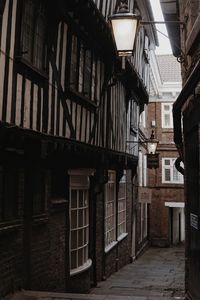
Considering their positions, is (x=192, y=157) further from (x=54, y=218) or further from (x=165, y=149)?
(x=165, y=149)

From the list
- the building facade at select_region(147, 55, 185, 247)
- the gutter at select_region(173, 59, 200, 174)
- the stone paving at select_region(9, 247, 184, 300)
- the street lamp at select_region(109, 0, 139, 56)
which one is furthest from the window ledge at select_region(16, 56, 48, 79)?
the building facade at select_region(147, 55, 185, 247)

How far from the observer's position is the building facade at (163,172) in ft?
95.0

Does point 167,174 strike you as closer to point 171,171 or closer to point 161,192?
point 171,171

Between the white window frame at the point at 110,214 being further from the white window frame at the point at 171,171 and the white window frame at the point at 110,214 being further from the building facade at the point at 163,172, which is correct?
the white window frame at the point at 171,171

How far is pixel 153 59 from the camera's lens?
25.4 metres

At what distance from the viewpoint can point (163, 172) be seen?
97.0ft

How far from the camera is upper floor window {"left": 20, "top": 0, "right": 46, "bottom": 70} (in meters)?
7.36

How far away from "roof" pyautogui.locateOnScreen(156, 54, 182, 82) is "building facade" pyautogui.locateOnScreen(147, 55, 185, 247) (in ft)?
3.74

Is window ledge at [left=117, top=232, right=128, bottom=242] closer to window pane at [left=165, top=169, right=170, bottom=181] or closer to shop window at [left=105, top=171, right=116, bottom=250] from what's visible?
shop window at [left=105, top=171, right=116, bottom=250]

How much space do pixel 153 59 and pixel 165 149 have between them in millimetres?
6351

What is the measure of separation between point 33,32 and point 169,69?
26693mm

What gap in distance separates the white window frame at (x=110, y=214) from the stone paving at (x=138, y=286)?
99cm

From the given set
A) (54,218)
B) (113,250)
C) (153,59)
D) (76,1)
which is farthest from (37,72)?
(153,59)

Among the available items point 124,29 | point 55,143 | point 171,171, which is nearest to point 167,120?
point 171,171
